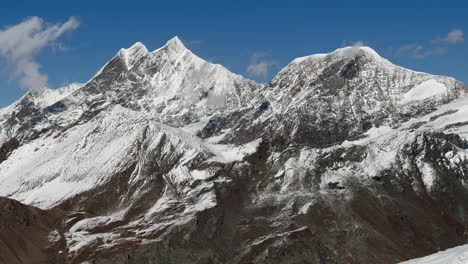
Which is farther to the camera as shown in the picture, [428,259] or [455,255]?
[428,259]
